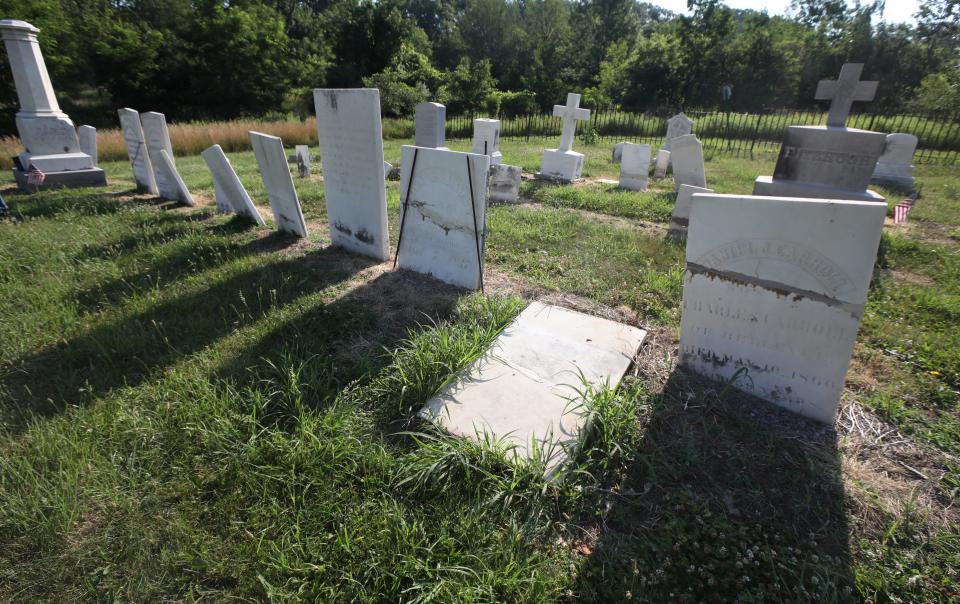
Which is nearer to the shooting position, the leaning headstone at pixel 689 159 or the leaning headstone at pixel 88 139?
the leaning headstone at pixel 689 159

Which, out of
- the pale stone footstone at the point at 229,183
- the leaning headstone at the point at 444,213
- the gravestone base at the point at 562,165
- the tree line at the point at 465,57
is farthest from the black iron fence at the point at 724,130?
the leaning headstone at the point at 444,213

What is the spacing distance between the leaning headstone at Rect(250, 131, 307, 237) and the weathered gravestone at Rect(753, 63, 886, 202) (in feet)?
16.1

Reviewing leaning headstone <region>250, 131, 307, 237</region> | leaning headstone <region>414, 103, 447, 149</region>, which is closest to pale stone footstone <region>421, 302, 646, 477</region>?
leaning headstone <region>414, 103, 447, 149</region>

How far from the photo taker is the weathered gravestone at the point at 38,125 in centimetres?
735

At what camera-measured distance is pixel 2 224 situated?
5.47 m

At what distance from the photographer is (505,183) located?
24.2ft

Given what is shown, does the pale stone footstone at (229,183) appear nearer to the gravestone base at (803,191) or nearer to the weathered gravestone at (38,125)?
the weathered gravestone at (38,125)

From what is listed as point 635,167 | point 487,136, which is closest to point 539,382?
point 487,136

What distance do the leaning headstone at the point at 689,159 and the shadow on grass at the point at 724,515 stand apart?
5.16 meters

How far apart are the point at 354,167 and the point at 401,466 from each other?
129 inches

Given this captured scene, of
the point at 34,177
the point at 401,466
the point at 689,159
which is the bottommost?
the point at 401,466

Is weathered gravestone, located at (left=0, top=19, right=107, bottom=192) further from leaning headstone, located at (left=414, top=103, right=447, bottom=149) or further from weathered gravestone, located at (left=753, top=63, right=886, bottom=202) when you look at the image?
weathered gravestone, located at (left=753, top=63, right=886, bottom=202)

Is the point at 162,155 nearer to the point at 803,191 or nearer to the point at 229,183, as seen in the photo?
the point at 229,183

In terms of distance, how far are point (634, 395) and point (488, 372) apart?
36.3 inches
